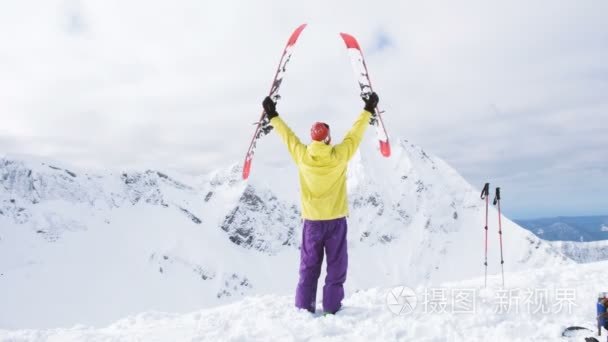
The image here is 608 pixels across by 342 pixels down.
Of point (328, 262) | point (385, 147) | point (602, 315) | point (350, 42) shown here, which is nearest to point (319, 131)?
point (328, 262)

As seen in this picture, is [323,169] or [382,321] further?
[323,169]

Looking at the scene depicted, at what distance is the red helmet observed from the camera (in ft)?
25.9

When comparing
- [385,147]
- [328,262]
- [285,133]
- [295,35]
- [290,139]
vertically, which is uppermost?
[295,35]

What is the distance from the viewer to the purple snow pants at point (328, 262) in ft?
26.4

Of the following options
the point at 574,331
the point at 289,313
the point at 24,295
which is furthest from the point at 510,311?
the point at 24,295

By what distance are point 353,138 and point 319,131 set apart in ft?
1.99

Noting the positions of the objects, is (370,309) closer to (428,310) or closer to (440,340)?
(428,310)

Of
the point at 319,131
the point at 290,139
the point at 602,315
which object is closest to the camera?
the point at 602,315

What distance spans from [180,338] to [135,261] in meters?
203

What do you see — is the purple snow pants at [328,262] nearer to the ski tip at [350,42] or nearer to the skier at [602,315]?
the skier at [602,315]

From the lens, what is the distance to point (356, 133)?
8.23 meters

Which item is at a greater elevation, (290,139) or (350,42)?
(350,42)

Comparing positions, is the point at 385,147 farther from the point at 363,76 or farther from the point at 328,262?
the point at 328,262

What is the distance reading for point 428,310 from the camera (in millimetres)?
7680
